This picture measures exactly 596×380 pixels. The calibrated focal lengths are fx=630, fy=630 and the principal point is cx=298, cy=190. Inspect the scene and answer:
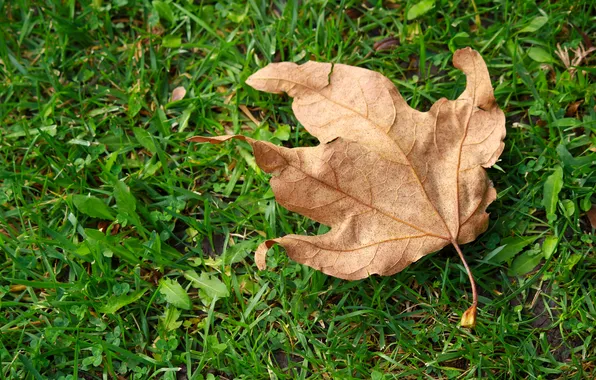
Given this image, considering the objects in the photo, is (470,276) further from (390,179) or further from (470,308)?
(390,179)

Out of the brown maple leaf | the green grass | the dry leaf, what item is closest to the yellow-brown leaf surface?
the brown maple leaf

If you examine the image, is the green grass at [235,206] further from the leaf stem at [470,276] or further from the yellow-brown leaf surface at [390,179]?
the yellow-brown leaf surface at [390,179]

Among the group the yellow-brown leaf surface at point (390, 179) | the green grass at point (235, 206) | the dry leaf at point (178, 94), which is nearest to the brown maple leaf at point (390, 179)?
the yellow-brown leaf surface at point (390, 179)

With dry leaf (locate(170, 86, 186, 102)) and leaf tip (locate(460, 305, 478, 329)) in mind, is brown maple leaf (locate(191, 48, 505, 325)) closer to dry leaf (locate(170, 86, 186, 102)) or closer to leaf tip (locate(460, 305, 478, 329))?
leaf tip (locate(460, 305, 478, 329))

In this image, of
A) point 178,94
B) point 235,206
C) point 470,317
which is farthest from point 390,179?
point 178,94

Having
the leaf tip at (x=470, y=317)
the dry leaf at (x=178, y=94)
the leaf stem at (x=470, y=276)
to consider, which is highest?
the dry leaf at (x=178, y=94)

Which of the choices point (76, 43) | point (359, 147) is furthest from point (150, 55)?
point (359, 147)

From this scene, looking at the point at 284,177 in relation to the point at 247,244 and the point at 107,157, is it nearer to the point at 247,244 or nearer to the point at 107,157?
the point at 247,244
